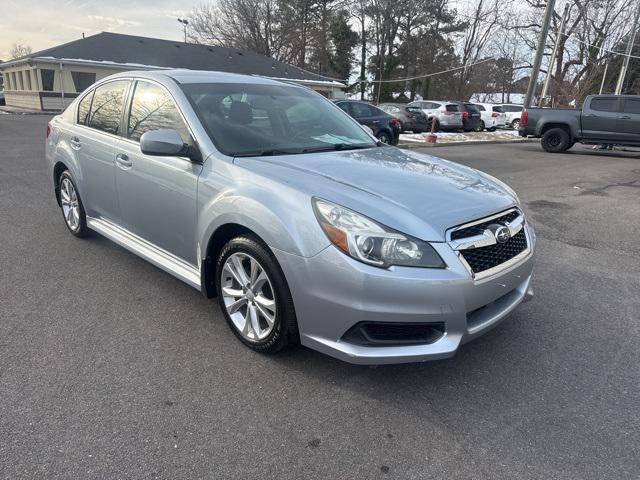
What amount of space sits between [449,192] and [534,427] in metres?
→ 1.37

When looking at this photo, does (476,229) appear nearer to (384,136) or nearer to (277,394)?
(277,394)

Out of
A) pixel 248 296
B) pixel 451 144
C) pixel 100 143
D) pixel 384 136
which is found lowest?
pixel 451 144

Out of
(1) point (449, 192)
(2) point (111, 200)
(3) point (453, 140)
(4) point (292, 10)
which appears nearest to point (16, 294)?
(2) point (111, 200)

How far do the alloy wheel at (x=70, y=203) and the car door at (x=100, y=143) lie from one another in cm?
34

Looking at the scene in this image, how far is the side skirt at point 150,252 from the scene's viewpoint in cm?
342

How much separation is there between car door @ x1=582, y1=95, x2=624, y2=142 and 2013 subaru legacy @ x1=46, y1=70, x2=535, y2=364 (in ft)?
46.3

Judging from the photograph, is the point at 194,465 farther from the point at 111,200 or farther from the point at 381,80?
the point at 381,80

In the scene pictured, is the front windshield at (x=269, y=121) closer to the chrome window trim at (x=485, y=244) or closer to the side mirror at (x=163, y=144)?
the side mirror at (x=163, y=144)

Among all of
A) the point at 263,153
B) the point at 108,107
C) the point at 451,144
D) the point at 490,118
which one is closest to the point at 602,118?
the point at 451,144

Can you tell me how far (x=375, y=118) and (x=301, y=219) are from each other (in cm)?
1281

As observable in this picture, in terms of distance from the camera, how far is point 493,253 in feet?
9.04

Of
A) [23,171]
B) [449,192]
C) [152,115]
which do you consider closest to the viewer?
[449,192]

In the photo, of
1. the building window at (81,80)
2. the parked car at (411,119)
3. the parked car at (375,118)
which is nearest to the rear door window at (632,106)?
the parked car at (375,118)

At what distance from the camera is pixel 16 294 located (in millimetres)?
3758
